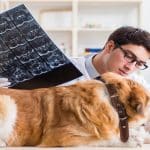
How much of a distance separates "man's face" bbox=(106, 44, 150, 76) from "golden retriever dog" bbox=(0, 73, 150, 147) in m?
0.51

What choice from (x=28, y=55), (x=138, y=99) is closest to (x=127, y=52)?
(x=28, y=55)

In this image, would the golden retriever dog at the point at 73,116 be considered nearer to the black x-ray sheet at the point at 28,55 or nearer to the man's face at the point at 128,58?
the black x-ray sheet at the point at 28,55

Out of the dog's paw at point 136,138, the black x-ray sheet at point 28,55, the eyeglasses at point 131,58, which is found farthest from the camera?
the eyeglasses at point 131,58

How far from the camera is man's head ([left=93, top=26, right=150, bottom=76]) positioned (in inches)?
60.5

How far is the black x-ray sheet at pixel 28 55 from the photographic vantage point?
1.27 meters

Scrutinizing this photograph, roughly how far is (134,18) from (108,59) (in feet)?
5.56

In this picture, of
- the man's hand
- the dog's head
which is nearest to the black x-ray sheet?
the man's hand

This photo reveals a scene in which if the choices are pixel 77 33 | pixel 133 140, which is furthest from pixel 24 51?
pixel 77 33

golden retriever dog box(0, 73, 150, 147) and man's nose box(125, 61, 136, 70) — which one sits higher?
golden retriever dog box(0, 73, 150, 147)

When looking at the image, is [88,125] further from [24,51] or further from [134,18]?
[134,18]

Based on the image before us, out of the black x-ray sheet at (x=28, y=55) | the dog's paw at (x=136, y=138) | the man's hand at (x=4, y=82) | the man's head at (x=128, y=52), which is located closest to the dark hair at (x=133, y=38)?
the man's head at (x=128, y=52)

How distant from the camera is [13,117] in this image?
1.01 meters

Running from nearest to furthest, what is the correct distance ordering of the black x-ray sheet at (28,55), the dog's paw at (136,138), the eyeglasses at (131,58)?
the dog's paw at (136,138)
the black x-ray sheet at (28,55)
the eyeglasses at (131,58)

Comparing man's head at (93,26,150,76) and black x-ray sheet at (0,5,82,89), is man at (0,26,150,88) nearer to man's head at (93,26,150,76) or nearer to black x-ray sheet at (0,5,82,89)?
man's head at (93,26,150,76)
